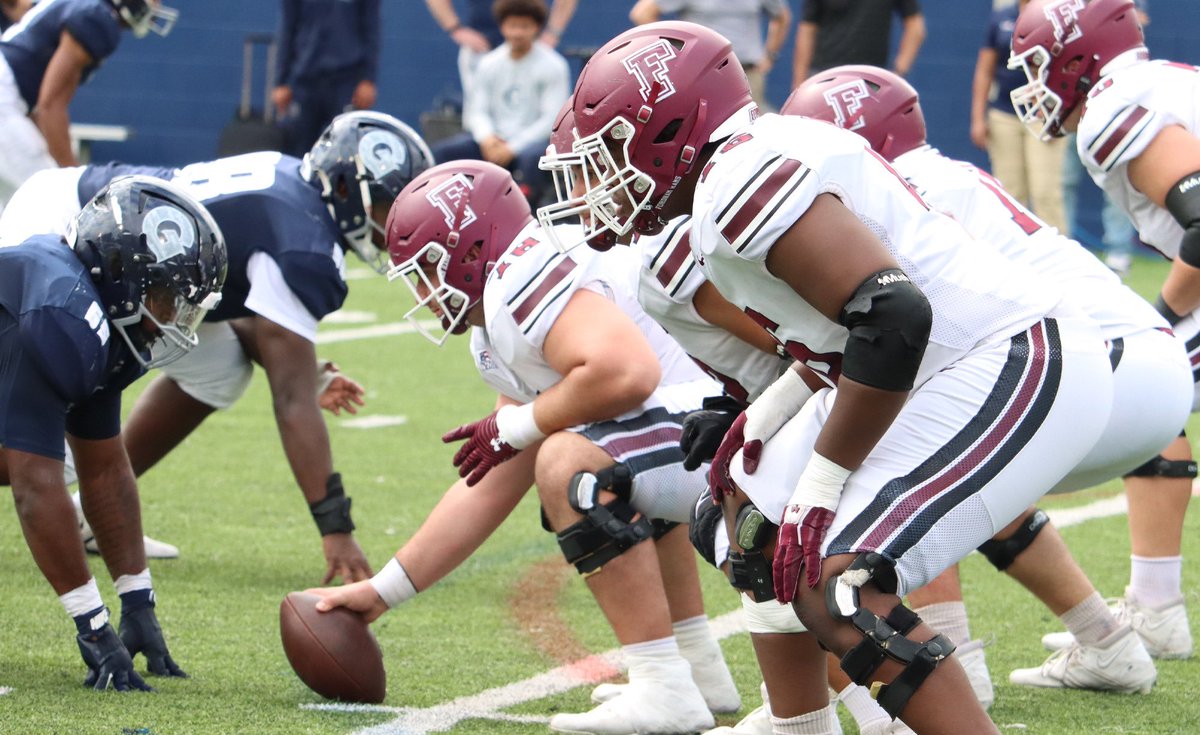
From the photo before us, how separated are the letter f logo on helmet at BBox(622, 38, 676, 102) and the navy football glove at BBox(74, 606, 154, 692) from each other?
1.68m

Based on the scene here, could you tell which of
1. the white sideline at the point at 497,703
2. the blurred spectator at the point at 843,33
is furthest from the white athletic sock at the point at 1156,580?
the blurred spectator at the point at 843,33

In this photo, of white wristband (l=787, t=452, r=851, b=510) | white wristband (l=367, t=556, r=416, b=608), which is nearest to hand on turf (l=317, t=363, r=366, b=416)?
white wristband (l=367, t=556, r=416, b=608)

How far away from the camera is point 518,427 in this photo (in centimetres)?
345

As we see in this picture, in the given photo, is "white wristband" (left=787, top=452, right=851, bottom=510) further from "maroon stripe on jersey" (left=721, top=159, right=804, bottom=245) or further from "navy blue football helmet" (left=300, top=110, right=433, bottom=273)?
"navy blue football helmet" (left=300, top=110, right=433, bottom=273)

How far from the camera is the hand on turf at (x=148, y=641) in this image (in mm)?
3596

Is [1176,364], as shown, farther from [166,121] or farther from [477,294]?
[166,121]

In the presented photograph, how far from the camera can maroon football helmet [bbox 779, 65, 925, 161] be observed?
12.2 feet

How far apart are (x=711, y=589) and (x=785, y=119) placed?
2269 mm

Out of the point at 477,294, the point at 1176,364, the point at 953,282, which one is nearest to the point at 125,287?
the point at 477,294

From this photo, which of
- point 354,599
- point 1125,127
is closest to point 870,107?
point 1125,127

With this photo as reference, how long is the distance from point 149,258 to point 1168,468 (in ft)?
8.44

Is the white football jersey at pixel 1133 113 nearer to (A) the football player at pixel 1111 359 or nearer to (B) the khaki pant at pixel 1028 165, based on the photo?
(A) the football player at pixel 1111 359

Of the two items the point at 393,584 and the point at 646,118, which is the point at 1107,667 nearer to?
the point at 393,584

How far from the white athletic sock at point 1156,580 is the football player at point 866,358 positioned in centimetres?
150
